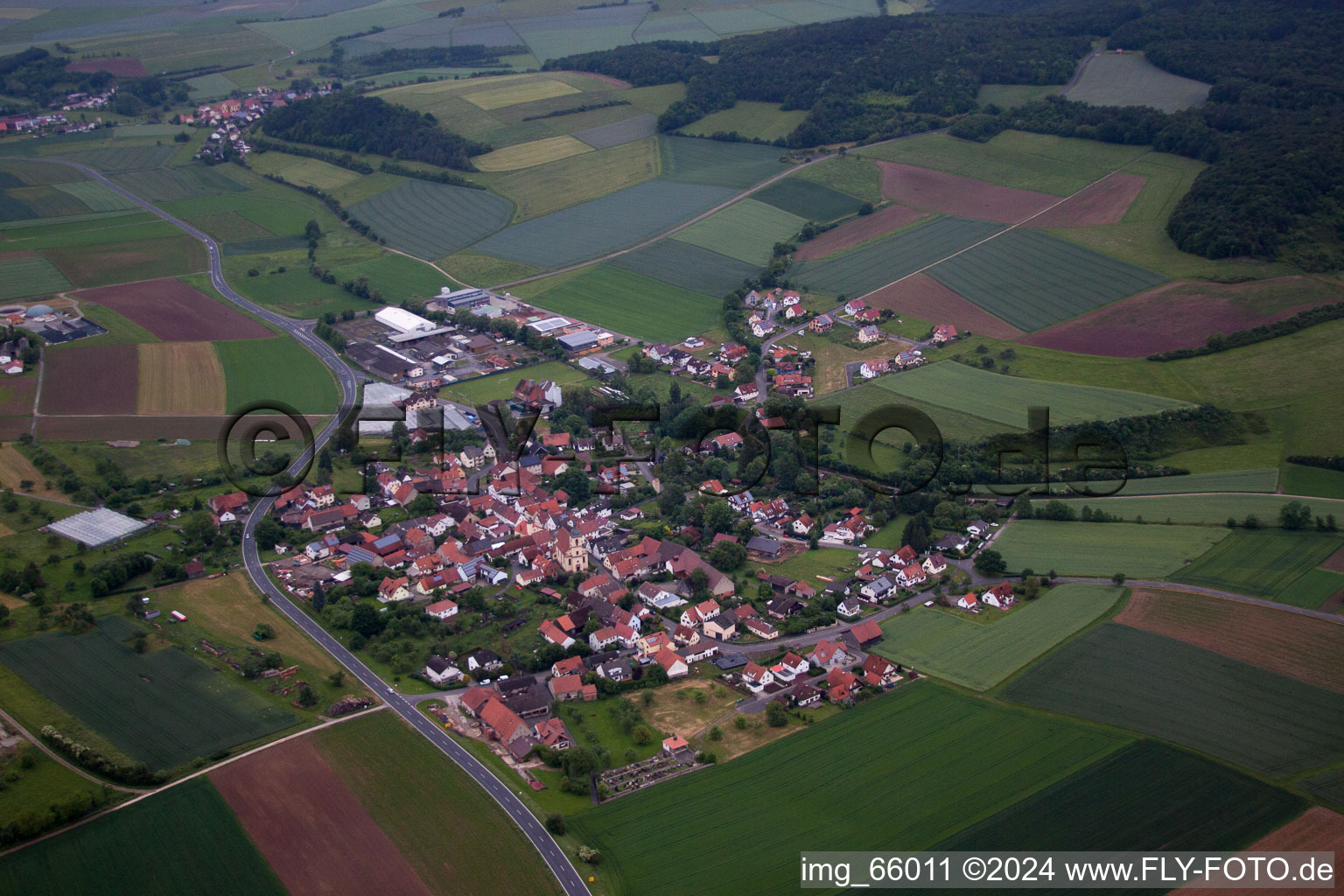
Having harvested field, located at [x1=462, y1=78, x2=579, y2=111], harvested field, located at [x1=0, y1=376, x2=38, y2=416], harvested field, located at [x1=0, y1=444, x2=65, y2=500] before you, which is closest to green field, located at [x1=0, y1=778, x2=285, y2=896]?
harvested field, located at [x1=0, y1=444, x2=65, y2=500]

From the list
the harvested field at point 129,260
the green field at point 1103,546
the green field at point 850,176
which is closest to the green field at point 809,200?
the green field at point 850,176

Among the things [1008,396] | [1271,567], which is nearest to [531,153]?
[1008,396]

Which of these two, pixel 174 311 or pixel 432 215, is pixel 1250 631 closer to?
pixel 174 311

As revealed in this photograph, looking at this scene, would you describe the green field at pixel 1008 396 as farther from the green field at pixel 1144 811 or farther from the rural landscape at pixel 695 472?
the green field at pixel 1144 811

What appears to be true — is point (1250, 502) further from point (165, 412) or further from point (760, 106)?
point (760, 106)

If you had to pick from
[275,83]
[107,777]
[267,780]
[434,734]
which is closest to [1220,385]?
[434,734]
